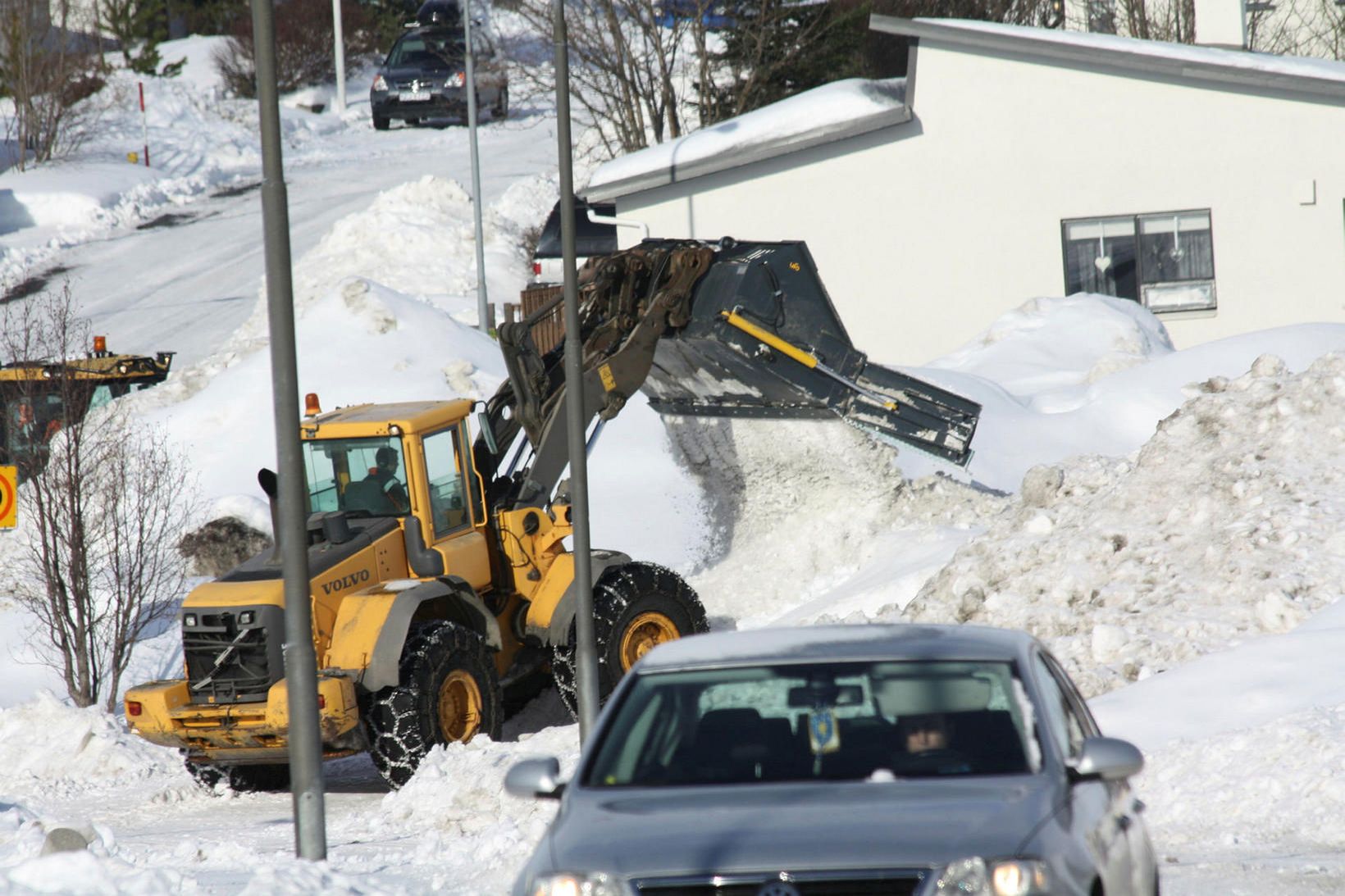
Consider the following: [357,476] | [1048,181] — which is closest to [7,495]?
[357,476]

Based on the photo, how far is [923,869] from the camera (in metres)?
4.22

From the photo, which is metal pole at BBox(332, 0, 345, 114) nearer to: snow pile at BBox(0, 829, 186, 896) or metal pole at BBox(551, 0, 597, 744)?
metal pole at BBox(551, 0, 597, 744)

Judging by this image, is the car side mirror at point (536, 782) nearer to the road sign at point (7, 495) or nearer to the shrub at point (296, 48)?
the road sign at point (7, 495)

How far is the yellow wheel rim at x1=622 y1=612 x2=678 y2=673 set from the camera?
12.7 meters

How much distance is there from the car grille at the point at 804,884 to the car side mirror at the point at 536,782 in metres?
0.77

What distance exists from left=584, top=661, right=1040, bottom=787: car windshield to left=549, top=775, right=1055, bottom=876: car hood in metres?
0.13

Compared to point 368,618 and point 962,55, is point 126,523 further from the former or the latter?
point 962,55

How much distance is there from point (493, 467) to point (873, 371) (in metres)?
3.45

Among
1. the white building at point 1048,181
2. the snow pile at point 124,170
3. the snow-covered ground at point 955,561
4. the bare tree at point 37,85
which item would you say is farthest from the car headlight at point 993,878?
the bare tree at point 37,85

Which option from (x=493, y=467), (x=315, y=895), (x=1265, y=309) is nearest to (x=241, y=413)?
(x=493, y=467)

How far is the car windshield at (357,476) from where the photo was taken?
39.0 feet

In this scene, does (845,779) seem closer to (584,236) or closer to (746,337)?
(746,337)

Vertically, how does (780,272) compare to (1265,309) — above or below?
above

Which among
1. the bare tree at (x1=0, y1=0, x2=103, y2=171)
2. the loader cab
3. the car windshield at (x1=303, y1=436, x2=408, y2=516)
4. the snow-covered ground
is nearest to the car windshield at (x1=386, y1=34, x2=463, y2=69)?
the bare tree at (x1=0, y1=0, x2=103, y2=171)
